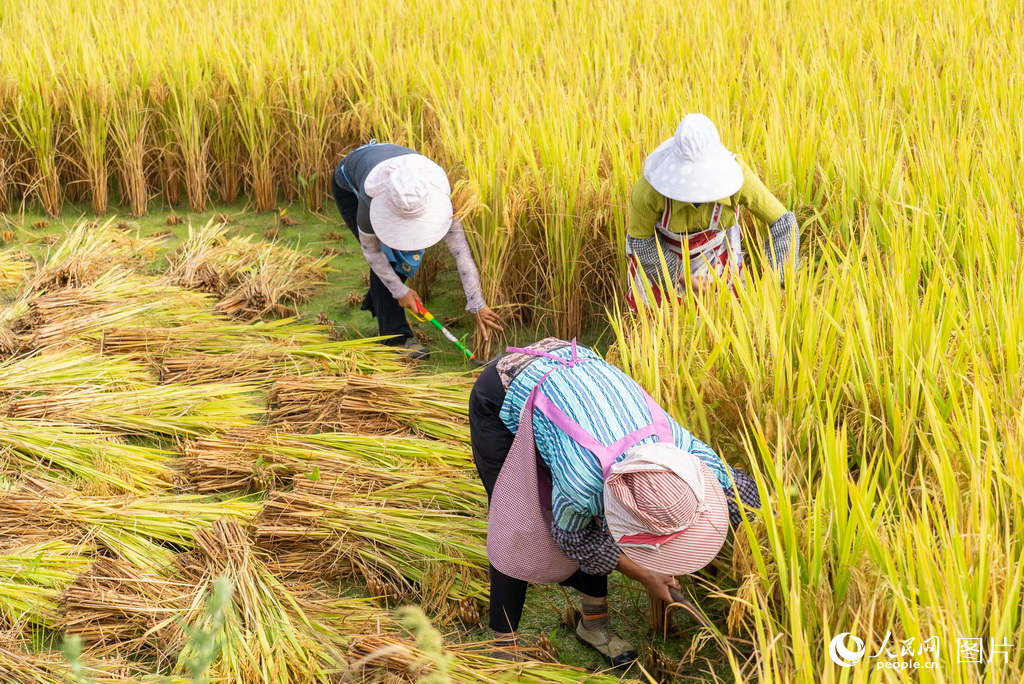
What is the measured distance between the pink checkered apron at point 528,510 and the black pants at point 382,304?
143 cm

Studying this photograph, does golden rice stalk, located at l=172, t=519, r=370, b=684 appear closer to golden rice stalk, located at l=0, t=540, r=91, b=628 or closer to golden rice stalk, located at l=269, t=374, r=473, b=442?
golden rice stalk, located at l=0, t=540, r=91, b=628

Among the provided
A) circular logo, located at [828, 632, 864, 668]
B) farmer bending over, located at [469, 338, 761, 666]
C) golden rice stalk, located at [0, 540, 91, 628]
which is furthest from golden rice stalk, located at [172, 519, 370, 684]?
circular logo, located at [828, 632, 864, 668]

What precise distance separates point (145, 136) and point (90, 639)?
124 inches

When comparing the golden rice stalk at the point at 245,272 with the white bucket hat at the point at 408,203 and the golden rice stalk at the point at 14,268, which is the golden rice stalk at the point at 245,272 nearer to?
the golden rice stalk at the point at 14,268

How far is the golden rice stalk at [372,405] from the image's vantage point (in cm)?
273

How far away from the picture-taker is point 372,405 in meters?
2.79

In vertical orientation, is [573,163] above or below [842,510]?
above

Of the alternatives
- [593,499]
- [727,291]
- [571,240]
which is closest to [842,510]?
[593,499]

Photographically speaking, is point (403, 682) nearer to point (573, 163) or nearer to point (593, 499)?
point (593, 499)

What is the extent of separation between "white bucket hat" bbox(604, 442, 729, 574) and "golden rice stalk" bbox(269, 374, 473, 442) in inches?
47.0

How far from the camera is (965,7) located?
450 centimetres

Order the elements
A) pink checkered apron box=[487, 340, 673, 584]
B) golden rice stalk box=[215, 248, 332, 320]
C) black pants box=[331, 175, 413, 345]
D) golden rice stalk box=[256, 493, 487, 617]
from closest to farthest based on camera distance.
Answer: pink checkered apron box=[487, 340, 673, 584] → golden rice stalk box=[256, 493, 487, 617] → black pants box=[331, 175, 413, 345] → golden rice stalk box=[215, 248, 332, 320]

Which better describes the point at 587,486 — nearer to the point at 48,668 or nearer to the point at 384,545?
the point at 384,545

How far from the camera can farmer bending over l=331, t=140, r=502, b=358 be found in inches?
111
